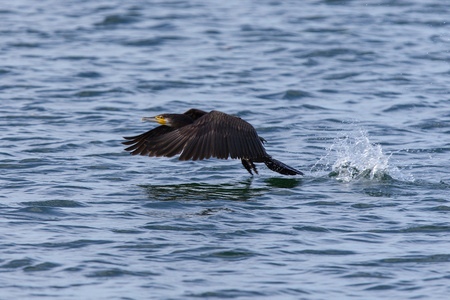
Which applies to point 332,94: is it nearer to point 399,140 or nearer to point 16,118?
point 399,140

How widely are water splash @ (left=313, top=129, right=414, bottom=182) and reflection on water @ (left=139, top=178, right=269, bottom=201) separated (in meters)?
1.00

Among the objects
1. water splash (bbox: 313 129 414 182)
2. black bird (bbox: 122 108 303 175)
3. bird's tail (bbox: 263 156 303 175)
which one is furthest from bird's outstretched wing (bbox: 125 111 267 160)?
water splash (bbox: 313 129 414 182)

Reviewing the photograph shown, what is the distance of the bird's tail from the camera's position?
27.7 ft

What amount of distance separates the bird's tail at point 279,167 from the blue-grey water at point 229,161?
115 mm

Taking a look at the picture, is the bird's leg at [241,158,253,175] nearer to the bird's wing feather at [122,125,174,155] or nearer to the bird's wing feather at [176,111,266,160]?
the bird's wing feather at [176,111,266,160]

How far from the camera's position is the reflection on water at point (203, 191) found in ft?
25.3

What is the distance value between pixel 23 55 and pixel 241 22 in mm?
5388

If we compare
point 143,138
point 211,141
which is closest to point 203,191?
point 211,141

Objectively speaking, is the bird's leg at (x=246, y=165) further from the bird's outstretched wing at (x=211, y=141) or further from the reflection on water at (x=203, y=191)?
the bird's outstretched wing at (x=211, y=141)

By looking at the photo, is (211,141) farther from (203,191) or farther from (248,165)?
(248,165)

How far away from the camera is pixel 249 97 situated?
1269cm

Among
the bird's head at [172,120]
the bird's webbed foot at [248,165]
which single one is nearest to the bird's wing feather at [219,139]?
the bird's head at [172,120]

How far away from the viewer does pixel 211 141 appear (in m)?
7.82

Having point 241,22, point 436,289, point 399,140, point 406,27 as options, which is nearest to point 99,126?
point 399,140
